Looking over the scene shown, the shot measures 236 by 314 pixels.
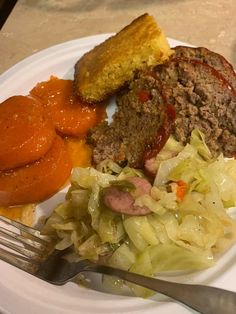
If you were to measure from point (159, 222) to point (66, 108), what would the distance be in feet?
3.05

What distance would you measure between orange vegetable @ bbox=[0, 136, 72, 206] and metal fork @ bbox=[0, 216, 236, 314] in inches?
6.2

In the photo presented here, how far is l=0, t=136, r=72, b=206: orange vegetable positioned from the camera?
2104 millimetres

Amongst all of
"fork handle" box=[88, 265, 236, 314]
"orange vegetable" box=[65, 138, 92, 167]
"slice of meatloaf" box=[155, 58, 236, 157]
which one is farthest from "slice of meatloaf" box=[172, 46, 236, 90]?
"fork handle" box=[88, 265, 236, 314]

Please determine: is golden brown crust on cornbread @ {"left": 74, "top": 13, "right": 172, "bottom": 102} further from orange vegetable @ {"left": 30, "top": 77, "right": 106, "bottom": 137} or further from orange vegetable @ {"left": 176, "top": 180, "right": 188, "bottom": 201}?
orange vegetable @ {"left": 176, "top": 180, "right": 188, "bottom": 201}

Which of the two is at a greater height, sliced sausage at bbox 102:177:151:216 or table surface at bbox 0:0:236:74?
sliced sausage at bbox 102:177:151:216

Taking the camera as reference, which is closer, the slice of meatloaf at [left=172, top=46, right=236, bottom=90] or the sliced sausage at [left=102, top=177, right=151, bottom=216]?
the sliced sausage at [left=102, top=177, right=151, bottom=216]

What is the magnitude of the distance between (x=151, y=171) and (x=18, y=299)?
0.69 meters

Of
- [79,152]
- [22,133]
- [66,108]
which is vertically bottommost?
[79,152]

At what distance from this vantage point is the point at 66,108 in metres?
2.45

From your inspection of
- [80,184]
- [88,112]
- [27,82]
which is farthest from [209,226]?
[27,82]

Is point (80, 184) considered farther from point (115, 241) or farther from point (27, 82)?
point (27, 82)

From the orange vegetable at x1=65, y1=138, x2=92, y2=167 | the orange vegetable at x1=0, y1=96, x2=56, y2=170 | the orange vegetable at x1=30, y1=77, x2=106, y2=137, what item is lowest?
the orange vegetable at x1=65, y1=138, x2=92, y2=167

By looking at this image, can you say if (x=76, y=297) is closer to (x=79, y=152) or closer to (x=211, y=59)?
(x=79, y=152)

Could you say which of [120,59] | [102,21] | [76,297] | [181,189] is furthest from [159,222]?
[102,21]
